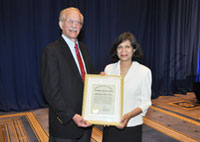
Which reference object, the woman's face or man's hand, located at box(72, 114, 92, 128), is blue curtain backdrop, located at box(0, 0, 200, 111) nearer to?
the woman's face

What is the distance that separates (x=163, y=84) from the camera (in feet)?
20.5

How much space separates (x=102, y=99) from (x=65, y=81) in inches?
12.7

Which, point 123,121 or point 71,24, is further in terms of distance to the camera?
point 71,24

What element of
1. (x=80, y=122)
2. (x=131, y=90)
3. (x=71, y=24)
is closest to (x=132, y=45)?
(x=131, y=90)

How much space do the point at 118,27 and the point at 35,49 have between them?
2.48 metres

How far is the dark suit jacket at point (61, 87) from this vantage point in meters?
1.35

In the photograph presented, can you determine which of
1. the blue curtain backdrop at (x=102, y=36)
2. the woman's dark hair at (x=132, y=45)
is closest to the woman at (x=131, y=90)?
the woman's dark hair at (x=132, y=45)

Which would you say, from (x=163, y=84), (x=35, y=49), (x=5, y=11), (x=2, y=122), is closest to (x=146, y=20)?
(x=163, y=84)

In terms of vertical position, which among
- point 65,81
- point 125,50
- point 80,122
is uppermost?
point 125,50

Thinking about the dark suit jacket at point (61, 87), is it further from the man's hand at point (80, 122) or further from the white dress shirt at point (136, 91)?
the white dress shirt at point (136, 91)

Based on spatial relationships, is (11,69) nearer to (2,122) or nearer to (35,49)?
(35,49)

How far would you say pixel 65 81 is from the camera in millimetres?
1396

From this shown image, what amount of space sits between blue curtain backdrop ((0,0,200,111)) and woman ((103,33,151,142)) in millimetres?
3276

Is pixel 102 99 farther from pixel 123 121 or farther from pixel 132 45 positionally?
pixel 132 45
